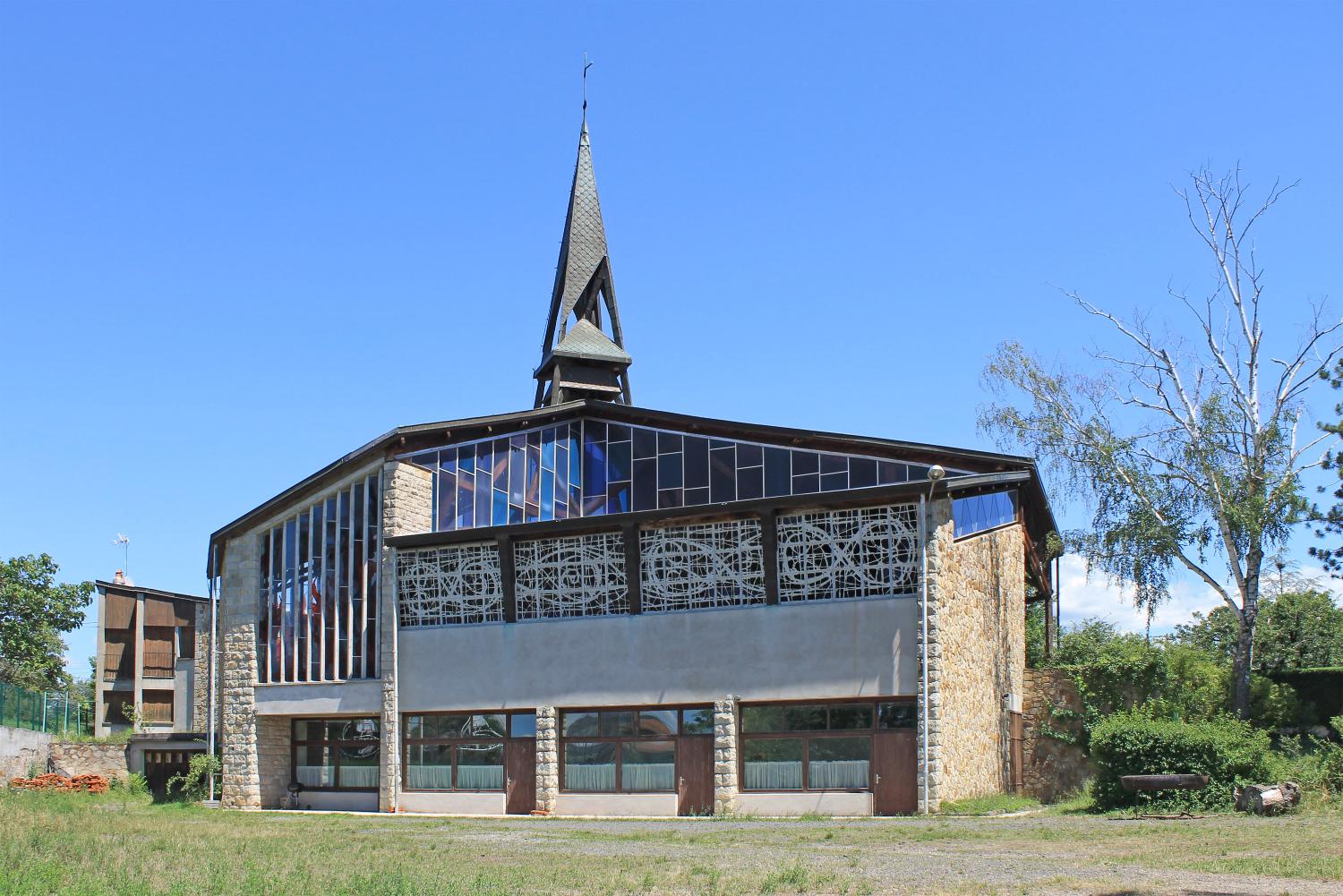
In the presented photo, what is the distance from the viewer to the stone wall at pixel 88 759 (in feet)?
125

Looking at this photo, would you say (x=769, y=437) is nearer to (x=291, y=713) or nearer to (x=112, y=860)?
(x=291, y=713)

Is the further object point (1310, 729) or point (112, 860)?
point (1310, 729)

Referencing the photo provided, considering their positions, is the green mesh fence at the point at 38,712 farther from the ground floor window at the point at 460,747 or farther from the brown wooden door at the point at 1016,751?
the brown wooden door at the point at 1016,751

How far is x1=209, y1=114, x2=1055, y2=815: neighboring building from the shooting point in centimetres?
2508

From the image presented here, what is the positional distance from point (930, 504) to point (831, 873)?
1170 cm

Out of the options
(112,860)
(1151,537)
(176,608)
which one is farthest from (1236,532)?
(176,608)

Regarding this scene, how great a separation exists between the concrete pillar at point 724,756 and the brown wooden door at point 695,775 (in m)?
0.19

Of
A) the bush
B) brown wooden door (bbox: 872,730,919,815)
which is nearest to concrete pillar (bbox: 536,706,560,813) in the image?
brown wooden door (bbox: 872,730,919,815)

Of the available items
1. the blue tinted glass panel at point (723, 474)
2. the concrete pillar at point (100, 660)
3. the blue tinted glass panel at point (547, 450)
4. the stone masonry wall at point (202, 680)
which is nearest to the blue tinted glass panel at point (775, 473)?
the blue tinted glass panel at point (723, 474)

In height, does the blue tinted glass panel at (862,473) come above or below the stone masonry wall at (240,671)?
above

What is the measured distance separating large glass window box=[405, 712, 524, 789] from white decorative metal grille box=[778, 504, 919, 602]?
689 cm

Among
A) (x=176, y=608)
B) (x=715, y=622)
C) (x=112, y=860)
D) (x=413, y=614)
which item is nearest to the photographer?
(x=112, y=860)

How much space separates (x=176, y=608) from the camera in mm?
52781

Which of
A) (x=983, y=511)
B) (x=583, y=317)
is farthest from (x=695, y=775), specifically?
(x=583, y=317)
